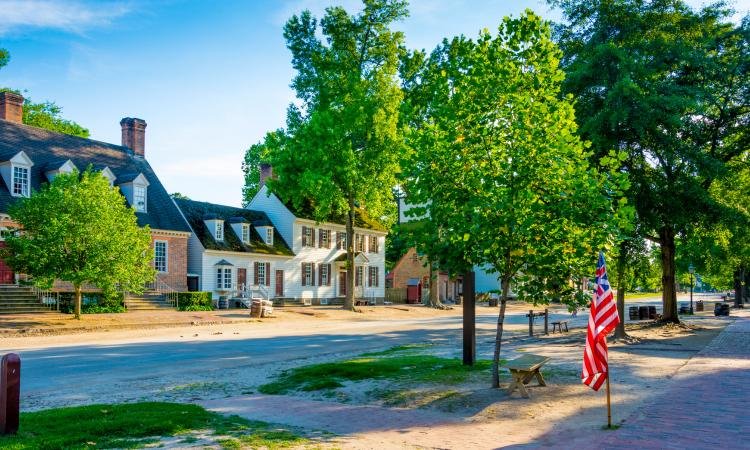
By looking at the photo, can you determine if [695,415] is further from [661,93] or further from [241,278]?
[241,278]

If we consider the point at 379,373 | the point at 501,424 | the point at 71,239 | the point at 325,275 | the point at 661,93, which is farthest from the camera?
the point at 325,275

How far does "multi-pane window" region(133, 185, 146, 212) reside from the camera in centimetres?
3872

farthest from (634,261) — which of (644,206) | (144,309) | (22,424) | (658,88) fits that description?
(144,309)

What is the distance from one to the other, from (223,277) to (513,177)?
3385 cm

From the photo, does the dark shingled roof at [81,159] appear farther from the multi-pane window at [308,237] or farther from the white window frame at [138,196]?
the multi-pane window at [308,237]

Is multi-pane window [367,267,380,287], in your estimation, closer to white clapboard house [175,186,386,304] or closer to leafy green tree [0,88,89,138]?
white clapboard house [175,186,386,304]

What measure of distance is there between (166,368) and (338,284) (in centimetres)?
3806

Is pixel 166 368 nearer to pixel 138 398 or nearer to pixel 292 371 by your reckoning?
pixel 292 371

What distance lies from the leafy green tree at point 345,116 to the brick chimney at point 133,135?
9.37 meters

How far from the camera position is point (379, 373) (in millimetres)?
13469

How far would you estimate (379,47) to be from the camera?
1735 inches

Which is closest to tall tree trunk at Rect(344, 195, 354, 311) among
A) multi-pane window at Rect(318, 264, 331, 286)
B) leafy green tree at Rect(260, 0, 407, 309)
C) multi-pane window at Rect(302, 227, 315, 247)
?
leafy green tree at Rect(260, 0, 407, 309)

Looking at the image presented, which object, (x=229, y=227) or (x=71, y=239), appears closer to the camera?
(x=71, y=239)

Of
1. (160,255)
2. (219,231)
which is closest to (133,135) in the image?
(219,231)
